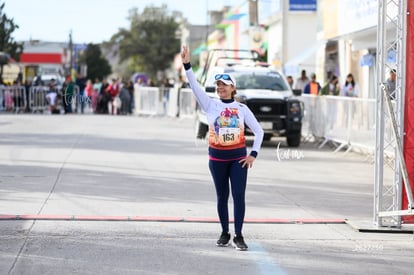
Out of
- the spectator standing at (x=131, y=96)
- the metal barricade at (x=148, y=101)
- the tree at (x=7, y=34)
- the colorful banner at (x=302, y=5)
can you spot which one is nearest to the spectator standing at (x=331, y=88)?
the tree at (x=7, y=34)

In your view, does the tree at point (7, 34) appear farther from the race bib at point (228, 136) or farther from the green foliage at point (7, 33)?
the race bib at point (228, 136)

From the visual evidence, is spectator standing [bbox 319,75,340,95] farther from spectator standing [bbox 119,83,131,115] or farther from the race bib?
the race bib

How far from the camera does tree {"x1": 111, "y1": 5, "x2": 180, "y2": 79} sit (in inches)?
3290

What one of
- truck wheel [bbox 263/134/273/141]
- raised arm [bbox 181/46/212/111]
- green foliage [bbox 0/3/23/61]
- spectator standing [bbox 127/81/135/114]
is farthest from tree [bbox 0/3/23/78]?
raised arm [bbox 181/46/212/111]

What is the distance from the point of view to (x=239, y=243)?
9055 millimetres

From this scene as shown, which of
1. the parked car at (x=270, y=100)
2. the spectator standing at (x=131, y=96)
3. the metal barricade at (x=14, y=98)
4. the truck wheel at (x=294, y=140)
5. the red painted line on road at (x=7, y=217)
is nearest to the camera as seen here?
the red painted line on road at (x=7, y=217)

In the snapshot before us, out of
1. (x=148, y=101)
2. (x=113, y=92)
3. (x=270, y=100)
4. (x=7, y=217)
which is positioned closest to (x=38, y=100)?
(x=113, y=92)

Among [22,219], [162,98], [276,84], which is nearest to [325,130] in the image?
[276,84]

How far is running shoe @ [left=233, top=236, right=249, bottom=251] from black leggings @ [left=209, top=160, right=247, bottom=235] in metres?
0.05

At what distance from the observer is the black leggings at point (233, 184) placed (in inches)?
Result: 355

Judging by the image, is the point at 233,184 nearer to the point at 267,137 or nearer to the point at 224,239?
the point at 224,239

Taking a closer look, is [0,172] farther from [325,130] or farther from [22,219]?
[325,130]

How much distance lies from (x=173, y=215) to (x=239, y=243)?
232 cm

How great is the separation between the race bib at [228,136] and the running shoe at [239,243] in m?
0.94
